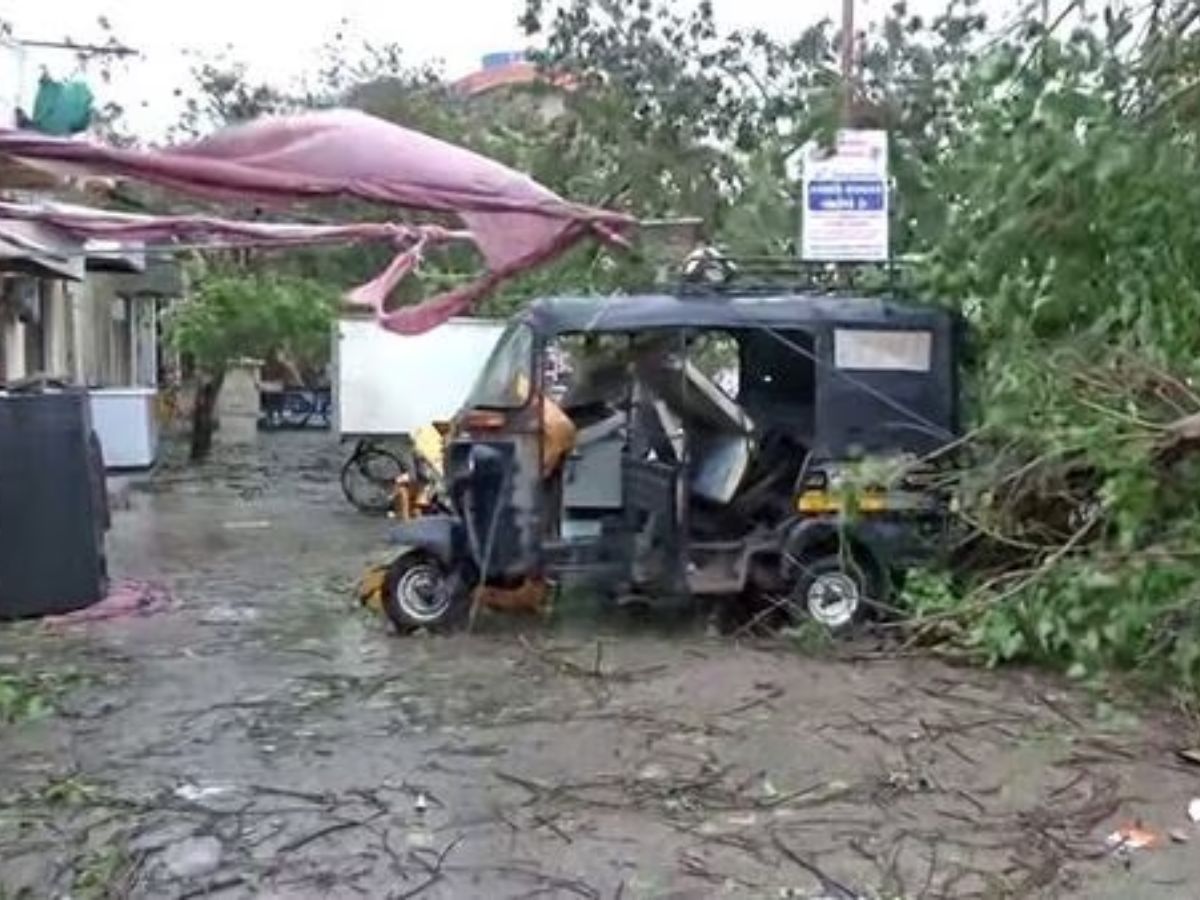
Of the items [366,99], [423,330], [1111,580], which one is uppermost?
[366,99]

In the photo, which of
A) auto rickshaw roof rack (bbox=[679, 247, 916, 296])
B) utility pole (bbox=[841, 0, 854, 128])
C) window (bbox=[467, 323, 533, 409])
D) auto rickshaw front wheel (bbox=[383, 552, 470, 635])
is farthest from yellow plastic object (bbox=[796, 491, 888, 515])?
utility pole (bbox=[841, 0, 854, 128])

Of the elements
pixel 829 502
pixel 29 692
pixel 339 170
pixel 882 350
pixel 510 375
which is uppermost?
pixel 339 170

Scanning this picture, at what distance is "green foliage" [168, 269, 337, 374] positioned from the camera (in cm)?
2309

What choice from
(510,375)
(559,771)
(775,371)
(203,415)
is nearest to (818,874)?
(559,771)

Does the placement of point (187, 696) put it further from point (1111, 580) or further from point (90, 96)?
point (1111, 580)

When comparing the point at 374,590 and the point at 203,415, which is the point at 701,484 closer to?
the point at 374,590

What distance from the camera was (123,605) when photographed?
35.9 ft

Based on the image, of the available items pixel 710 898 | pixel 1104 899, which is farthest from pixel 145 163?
pixel 1104 899

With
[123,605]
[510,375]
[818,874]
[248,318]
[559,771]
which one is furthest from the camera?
[248,318]

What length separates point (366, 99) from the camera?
30688mm

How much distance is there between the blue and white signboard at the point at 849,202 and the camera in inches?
407

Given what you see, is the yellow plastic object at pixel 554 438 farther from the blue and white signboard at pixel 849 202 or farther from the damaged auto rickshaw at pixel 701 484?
the blue and white signboard at pixel 849 202

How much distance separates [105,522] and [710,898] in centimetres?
752

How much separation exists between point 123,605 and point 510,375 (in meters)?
3.17
